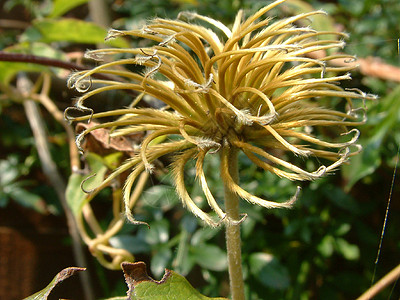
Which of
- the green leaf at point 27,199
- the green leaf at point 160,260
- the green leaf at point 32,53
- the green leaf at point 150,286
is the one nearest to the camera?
the green leaf at point 150,286

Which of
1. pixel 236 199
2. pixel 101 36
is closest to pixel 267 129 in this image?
pixel 236 199

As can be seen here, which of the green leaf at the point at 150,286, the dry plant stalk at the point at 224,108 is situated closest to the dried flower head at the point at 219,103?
the dry plant stalk at the point at 224,108

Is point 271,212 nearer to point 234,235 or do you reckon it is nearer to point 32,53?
point 234,235

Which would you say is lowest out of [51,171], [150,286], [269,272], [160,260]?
[51,171]

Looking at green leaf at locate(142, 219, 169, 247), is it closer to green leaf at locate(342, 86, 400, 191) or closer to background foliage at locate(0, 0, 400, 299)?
background foliage at locate(0, 0, 400, 299)

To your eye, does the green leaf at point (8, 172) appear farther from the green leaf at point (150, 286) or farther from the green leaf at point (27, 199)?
the green leaf at point (150, 286)

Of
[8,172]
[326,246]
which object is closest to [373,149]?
[326,246]
